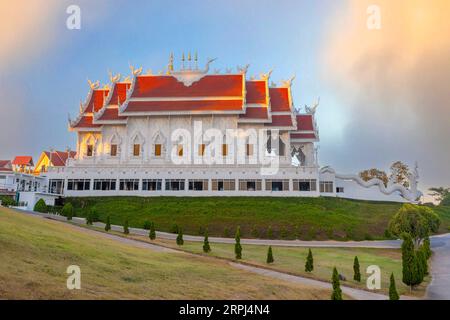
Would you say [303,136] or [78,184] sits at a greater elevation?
[303,136]

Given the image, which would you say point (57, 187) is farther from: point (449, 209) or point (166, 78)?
point (449, 209)

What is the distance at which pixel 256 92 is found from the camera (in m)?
59.2

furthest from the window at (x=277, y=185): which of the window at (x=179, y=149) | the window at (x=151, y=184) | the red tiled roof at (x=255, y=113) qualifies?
the window at (x=151, y=184)

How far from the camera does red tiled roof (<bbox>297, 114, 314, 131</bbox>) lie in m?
59.8

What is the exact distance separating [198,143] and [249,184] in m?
9.80

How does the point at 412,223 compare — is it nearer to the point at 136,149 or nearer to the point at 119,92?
the point at 136,149

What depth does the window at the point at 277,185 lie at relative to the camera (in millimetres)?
50781

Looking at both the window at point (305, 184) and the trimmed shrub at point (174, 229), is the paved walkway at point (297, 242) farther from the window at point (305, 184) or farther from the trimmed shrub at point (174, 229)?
the window at point (305, 184)

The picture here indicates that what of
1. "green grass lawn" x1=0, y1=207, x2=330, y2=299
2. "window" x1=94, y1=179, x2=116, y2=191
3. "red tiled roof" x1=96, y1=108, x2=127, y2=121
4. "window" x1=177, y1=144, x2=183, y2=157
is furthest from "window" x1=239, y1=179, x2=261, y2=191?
"green grass lawn" x1=0, y1=207, x2=330, y2=299

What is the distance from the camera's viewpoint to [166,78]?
201 ft

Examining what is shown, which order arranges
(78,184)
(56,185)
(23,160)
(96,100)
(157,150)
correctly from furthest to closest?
(23,160)
(96,100)
(157,150)
(56,185)
(78,184)

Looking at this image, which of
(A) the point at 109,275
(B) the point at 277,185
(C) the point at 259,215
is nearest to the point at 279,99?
(B) the point at 277,185

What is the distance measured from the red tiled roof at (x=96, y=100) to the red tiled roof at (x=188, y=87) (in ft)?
21.3
